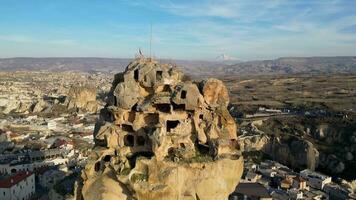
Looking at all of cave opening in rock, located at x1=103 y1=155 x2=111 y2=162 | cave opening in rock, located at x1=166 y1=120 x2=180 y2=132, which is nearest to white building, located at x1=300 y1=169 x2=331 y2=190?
cave opening in rock, located at x1=166 y1=120 x2=180 y2=132

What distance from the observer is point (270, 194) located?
169ft

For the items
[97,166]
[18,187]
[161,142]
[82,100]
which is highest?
[161,142]

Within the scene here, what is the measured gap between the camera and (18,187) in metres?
48.4

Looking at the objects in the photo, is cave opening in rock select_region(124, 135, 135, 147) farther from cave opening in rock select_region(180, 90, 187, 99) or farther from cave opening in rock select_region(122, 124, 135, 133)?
cave opening in rock select_region(180, 90, 187, 99)

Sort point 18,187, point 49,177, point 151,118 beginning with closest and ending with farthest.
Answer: point 151,118 → point 18,187 → point 49,177

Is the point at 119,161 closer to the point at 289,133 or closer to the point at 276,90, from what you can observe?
the point at 289,133

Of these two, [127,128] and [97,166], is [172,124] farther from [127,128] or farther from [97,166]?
[97,166]

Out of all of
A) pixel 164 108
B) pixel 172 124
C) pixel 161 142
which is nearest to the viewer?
pixel 161 142

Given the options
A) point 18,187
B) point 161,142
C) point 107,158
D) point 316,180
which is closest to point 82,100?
point 18,187

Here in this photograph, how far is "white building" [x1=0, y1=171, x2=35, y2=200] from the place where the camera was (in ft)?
154

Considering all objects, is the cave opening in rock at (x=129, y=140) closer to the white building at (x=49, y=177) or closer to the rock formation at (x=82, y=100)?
the white building at (x=49, y=177)

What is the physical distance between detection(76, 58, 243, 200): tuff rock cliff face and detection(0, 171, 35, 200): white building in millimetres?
24969

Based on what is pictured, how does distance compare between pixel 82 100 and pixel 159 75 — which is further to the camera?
pixel 82 100

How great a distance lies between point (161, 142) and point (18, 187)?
99.1 ft
